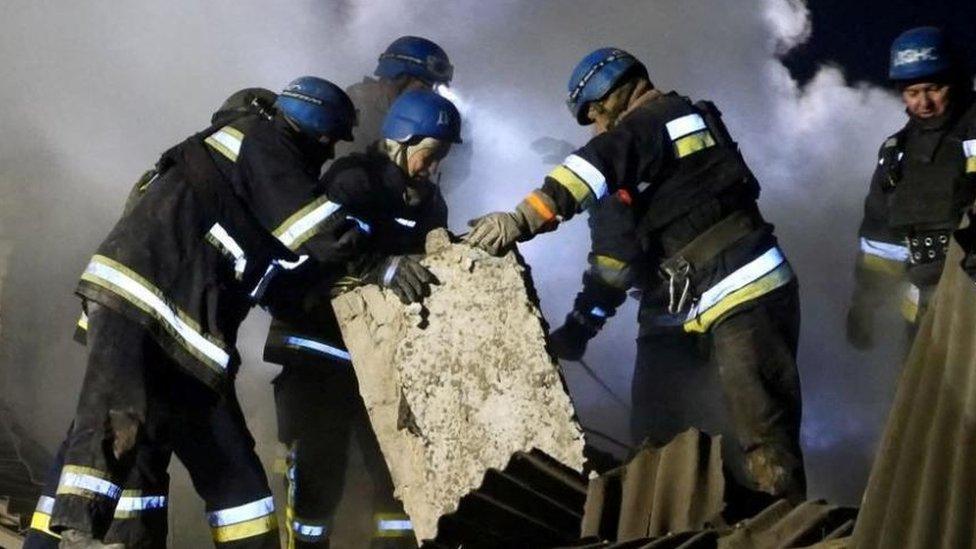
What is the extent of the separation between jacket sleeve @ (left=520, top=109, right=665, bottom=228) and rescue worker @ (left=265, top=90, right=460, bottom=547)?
1.00 m

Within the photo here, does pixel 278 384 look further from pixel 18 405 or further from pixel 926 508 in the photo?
pixel 926 508

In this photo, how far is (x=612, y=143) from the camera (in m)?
5.00

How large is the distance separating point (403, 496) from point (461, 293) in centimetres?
73

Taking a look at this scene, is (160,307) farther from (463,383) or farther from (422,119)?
(422,119)

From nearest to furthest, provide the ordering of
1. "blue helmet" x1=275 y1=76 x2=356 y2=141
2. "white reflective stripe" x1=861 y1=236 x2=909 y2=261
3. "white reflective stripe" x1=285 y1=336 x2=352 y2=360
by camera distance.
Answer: "blue helmet" x1=275 y1=76 x2=356 y2=141 → "white reflective stripe" x1=285 y1=336 x2=352 y2=360 → "white reflective stripe" x1=861 y1=236 x2=909 y2=261

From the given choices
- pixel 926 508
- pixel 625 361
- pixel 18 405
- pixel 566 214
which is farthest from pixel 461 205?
pixel 926 508

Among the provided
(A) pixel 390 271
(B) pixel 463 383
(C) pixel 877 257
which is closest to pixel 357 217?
(A) pixel 390 271

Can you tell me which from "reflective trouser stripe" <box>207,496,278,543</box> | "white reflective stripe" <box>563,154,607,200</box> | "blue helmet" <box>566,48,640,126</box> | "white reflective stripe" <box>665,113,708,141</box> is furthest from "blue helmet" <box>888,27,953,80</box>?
"reflective trouser stripe" <box>207,496,278,543</box>

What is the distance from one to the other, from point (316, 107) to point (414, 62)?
69.8 inches

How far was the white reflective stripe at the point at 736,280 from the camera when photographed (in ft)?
16.7

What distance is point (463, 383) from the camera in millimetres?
4926

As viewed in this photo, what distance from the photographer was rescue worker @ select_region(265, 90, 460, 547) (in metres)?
5.73

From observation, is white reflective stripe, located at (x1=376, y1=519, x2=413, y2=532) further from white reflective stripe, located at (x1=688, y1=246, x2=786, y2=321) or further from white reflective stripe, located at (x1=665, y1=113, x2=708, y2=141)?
white reflective stripe, located at (x1=665, y1=113, x2=708, y2=141)

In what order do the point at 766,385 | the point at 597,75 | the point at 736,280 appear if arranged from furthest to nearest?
1. the point at 597,75
2. the point at 736,280
3. the point at 766,385
